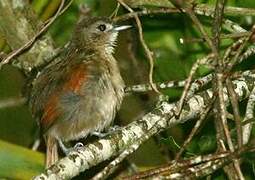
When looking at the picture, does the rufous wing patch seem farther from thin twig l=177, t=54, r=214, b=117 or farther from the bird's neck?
thin twig l=177, t=54, r=214, b=117

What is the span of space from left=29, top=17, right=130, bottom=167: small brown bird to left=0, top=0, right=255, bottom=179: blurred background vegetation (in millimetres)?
238

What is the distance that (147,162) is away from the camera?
532 cm

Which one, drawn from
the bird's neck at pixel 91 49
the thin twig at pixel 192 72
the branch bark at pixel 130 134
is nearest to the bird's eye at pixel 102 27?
the bird's neck at pixel 91 49

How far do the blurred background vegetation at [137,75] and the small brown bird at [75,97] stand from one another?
9.4 inches

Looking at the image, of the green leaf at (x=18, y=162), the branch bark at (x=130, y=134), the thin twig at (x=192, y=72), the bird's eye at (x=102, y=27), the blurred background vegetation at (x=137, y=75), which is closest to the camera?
the thin twig at (x=192, y=72)

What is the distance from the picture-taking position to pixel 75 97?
4.60 meters

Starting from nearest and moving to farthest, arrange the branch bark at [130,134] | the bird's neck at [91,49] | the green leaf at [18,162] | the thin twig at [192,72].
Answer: the thin twig at [192,72]
the branch bark at [130,134]
the green leaf at [18,162]
the bird's neck at [91,49]

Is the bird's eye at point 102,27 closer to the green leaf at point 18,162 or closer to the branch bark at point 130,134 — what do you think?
the green leaf at point 18,162

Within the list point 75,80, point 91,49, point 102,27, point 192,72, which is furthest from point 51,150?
point 192,72

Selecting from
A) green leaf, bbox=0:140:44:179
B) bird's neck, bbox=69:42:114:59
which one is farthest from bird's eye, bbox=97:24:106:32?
green leaf, bbox=0:140:44:179

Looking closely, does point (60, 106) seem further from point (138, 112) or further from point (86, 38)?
point (138, 112)

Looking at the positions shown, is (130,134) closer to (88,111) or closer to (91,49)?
(88,111)

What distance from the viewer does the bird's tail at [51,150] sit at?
14.8 ft

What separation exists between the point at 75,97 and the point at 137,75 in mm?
875
